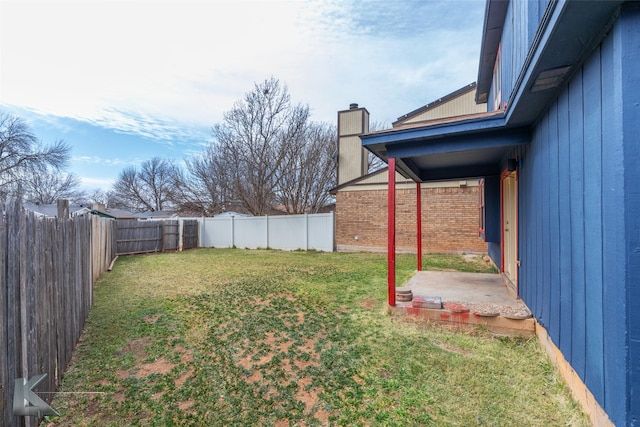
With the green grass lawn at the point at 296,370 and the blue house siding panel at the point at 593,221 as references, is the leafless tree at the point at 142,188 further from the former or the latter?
the blue house siding panel at the point at 593,221

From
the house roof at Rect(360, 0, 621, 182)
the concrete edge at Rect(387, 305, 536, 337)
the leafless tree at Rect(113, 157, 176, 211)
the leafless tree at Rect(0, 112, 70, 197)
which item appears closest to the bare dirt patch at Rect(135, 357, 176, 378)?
the concrete edge at Rect(387, 305, 536, 337)

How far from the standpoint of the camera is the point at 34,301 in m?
2.24

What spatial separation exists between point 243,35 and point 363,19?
130 inches

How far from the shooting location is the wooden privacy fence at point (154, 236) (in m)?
12.9

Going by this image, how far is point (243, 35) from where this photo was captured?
840 centimetres

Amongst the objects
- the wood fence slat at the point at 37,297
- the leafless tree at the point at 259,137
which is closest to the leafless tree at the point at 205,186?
the leafless tree at the point at 259,137

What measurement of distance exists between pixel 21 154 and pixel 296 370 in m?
27.8

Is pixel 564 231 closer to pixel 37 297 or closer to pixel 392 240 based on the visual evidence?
pixel 392 240

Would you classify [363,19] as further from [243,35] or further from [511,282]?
[511,282]

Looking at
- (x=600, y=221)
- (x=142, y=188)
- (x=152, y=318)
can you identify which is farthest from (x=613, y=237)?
(x=142, y=188)

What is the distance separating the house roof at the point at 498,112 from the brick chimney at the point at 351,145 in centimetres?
716

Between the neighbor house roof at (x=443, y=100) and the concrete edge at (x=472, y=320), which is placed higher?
the neighbor house roof at (x=443, y=100)

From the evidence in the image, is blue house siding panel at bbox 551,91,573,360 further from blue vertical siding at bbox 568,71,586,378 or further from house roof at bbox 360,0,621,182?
house roof at bbox 360,0,621,182

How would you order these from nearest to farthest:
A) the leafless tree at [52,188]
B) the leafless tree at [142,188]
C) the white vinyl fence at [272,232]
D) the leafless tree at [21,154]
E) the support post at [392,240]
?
the support post at [392,240], the white vinyl fence at [272,232], the leafless tree at [21,154], the leafless tree at [52,188], the leafless tree at [142,188]
